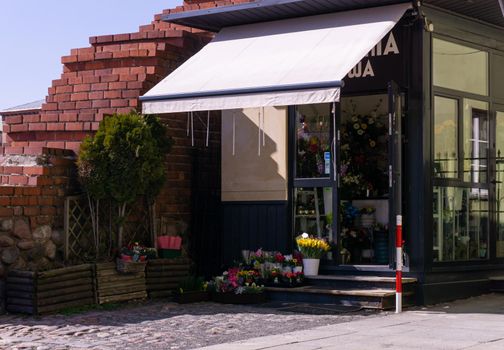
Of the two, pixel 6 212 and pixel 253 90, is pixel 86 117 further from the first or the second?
pixel 253 90

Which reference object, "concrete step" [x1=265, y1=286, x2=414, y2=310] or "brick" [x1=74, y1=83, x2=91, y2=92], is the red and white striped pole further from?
"brick" [x1=74, y1=83, x2=91, y2=92]

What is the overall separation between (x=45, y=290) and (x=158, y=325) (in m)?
1.51

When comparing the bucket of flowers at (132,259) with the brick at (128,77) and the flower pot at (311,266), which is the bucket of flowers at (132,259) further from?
the brick at (128,77)

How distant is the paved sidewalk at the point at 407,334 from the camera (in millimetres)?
8664

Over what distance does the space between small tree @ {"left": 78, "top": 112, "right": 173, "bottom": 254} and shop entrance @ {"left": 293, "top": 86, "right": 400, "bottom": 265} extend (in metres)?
2.19

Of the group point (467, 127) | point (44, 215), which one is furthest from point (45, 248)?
point (467, 127)

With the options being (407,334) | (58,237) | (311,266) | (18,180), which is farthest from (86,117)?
(407,334)

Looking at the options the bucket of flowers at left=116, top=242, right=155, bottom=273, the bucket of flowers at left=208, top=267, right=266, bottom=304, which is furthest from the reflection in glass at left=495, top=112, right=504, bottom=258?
the bucket of flowers at left=116, top=242, right=155, bottom=273

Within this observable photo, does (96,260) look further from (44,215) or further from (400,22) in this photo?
(400,22)

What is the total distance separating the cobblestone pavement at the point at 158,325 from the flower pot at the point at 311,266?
1.05 metres

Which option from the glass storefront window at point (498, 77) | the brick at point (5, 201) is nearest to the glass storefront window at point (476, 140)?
the glass storefront window at point (498, 77)

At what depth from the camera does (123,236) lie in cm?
1258

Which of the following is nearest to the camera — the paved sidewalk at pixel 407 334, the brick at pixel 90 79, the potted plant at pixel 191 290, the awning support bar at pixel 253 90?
the paved sidewalk at pixel 407 334

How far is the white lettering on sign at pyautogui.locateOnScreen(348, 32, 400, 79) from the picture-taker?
41.3 feet
